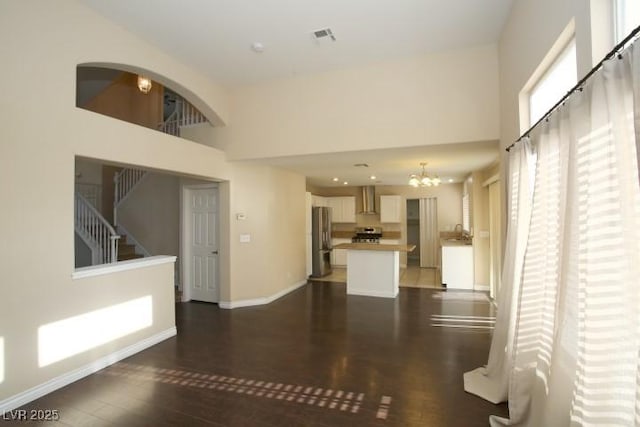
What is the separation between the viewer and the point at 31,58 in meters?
2.69

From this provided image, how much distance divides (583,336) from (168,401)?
299 cm

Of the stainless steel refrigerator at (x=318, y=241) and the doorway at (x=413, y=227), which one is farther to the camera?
the doorway at (x=413, y=227)

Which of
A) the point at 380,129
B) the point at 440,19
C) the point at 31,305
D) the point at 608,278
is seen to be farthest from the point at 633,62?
the point at 31,305

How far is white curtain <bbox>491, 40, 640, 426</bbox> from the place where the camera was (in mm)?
1184

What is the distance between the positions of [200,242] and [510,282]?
5.08 m

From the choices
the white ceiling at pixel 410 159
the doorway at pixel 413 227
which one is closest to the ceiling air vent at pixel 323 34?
the white ceiling at pixel 410 159

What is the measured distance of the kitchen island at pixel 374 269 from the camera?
20.0ft

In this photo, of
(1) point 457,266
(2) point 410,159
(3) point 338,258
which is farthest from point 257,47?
(3) point 338,258

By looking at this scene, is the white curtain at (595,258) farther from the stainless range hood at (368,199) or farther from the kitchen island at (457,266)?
the stainless range hood at (368,199)

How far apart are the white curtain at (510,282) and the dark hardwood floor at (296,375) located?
172mm

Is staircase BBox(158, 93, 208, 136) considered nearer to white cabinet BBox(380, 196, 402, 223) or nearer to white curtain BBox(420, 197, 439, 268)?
white cabinet BBox(380, 196, 402, 223)

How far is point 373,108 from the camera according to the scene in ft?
14.1

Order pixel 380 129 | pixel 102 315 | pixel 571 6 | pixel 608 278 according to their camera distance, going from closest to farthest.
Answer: pixel 608 278
pixel 571 6
pixel 102 315
pixel 380 129

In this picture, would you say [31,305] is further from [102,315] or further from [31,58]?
[31,58]
